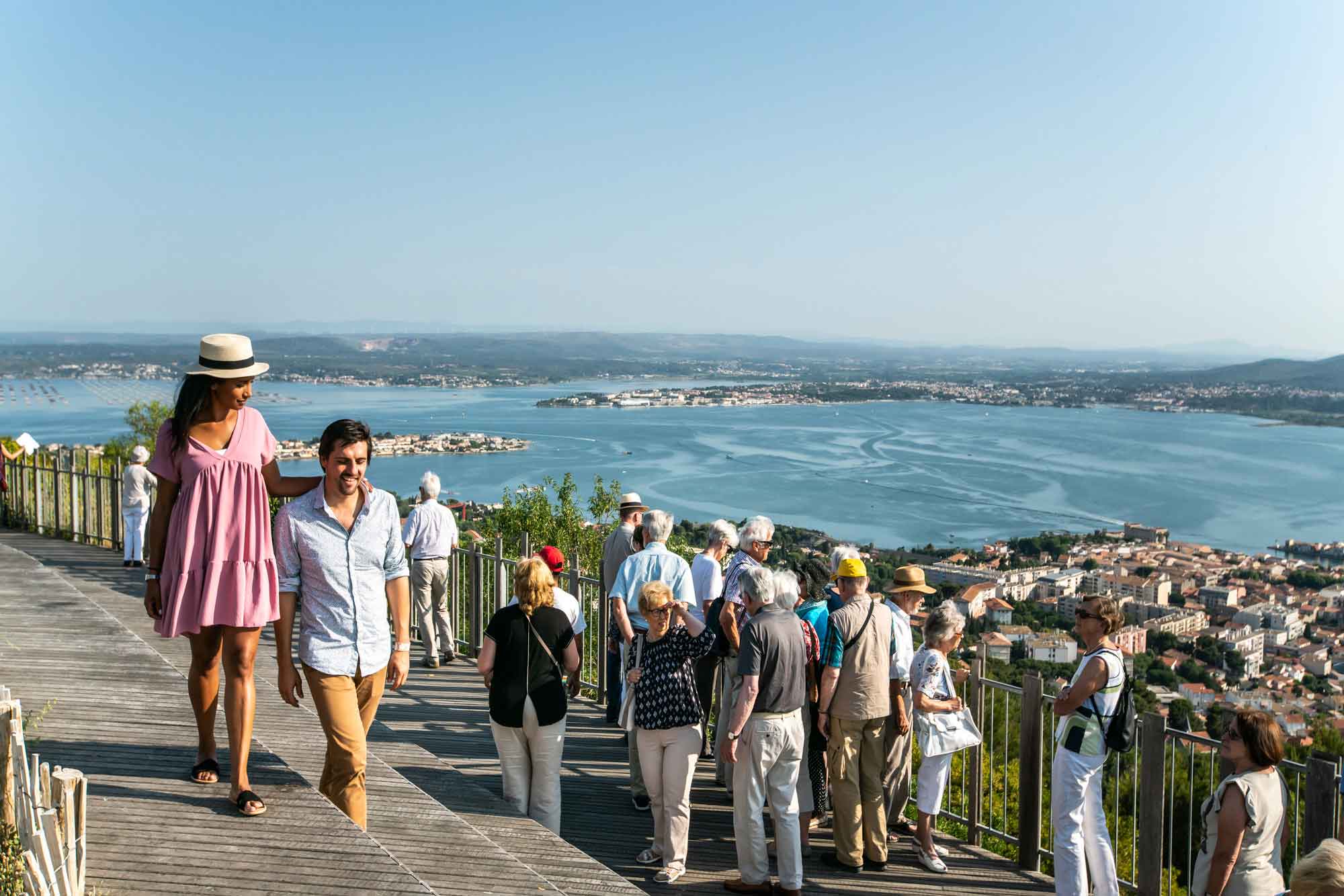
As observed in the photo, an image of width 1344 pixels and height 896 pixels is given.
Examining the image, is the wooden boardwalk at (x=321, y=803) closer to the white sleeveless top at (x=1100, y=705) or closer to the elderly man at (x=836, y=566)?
the white sleeveless top at (x=1100, y=705)

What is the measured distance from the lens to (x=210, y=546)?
4297 millimetres

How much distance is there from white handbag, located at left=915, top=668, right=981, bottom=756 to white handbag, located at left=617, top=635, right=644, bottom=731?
5.30 ft

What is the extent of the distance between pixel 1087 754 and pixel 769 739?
1.58m

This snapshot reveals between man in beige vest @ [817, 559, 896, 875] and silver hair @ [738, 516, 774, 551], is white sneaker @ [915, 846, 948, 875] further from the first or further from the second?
silver hair @ [738, 516, 774, 551]

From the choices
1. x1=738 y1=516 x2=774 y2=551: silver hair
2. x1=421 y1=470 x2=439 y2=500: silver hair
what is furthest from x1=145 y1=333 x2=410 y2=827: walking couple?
x1=421 y1=470 x2=439 y2=500: silver hair

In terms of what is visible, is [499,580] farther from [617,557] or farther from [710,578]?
[710,578]

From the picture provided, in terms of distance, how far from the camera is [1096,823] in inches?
212

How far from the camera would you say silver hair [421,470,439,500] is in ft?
30.3

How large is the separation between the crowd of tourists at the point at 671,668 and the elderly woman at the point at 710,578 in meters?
0.02

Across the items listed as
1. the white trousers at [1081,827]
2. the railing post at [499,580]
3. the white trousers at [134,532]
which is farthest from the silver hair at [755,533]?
the white trousers at [134,532]

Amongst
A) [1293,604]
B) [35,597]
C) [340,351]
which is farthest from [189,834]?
[340,351]

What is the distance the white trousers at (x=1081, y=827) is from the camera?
5340mm

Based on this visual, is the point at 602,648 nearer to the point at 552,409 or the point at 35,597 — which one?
the point at 35,597

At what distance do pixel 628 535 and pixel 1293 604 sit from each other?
2774 cm
